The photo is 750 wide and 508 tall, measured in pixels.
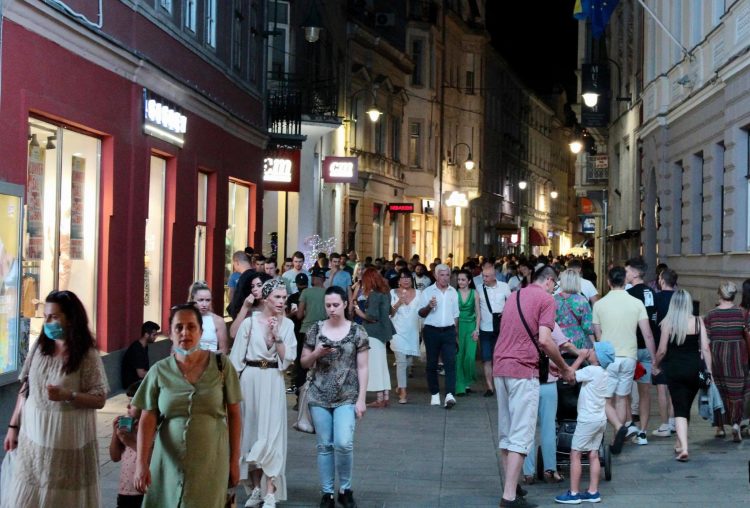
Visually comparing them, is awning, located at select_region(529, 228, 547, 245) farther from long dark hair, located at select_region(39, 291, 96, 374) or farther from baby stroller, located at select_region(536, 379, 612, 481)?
long dark hair, located at select_region(39, 291, 96, 374)

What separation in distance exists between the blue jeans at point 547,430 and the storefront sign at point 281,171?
63.1 ft

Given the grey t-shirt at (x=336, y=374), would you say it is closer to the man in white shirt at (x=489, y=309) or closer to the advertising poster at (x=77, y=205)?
the advertising poster at (x=77, y=205)

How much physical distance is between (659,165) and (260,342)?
851 inches

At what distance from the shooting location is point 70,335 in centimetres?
741

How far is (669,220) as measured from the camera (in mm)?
28422

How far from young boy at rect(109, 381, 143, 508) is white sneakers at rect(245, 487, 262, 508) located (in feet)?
6.95

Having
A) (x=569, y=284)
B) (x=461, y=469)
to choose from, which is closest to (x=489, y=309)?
(x=569, y=284)

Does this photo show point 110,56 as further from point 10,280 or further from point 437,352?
point 437,352

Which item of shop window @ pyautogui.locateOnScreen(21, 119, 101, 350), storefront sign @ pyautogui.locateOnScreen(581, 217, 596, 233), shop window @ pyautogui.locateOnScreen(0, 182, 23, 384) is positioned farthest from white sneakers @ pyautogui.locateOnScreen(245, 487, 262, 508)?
storefront sign @ pyautogui.locateOnScreen(581, 217, 596, 233)

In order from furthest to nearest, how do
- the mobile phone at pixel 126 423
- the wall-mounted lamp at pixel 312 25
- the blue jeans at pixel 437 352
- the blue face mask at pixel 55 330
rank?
the wall-mounted lamp at pixel 312 25
the blue jeans at pixel 437 352
the blue face mask at pixel 55 330
the mobile phone at pixel 126 423

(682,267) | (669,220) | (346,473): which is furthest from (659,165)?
(346,473)

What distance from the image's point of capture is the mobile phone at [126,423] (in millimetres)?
6777

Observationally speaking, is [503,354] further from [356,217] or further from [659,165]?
[356,217]

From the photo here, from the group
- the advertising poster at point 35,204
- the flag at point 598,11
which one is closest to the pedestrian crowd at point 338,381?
the advertising poster at point 35,204
